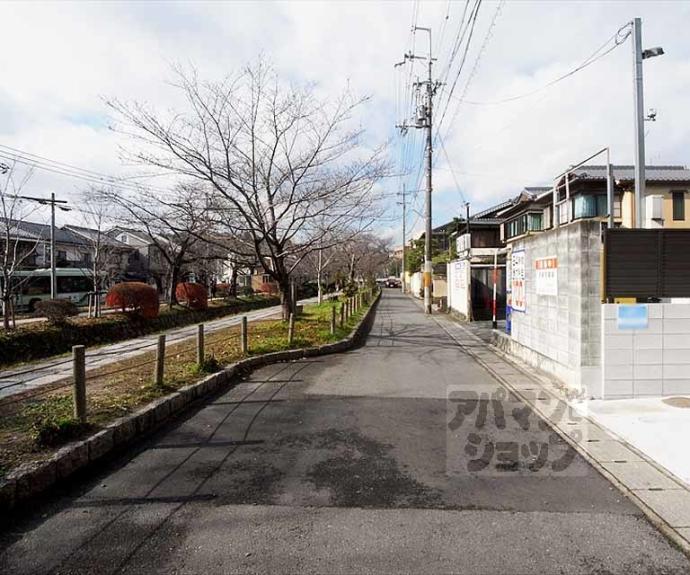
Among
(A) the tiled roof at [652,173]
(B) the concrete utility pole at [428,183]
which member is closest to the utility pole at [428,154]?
(B) the concrete utility pole at [428,183]

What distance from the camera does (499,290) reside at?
18.6 metres

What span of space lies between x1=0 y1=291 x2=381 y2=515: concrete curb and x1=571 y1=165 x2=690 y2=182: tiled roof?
2469cm

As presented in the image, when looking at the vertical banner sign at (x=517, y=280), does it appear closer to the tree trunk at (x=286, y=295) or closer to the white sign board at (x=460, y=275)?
the tree trunk at (x=286, y=295)

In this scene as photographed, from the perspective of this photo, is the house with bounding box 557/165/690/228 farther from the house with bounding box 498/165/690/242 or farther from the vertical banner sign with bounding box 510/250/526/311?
the vertical banner sign with bounding box 510/250/526/311

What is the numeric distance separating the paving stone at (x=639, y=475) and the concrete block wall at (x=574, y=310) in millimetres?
2272

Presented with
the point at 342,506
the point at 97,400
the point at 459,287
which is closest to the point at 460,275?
the point at 459,287

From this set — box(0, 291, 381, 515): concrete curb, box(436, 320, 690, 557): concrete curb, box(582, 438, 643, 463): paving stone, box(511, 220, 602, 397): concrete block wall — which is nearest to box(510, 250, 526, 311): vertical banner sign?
box(511, 220, 602, 397): concrete block wall

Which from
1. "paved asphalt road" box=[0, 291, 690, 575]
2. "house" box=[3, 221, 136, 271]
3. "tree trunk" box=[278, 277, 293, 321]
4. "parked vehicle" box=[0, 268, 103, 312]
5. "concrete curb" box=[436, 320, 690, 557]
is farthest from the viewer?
"house" box=[3, 221, 136, 271]

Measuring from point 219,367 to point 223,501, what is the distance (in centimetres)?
465

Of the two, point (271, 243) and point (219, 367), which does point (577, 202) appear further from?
point (219, 367)

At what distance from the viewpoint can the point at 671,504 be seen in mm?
3617

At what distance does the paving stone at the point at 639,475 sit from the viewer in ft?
13.0

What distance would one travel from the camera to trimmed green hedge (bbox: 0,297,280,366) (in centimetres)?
1219

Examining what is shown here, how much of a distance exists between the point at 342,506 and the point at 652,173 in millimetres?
33512
